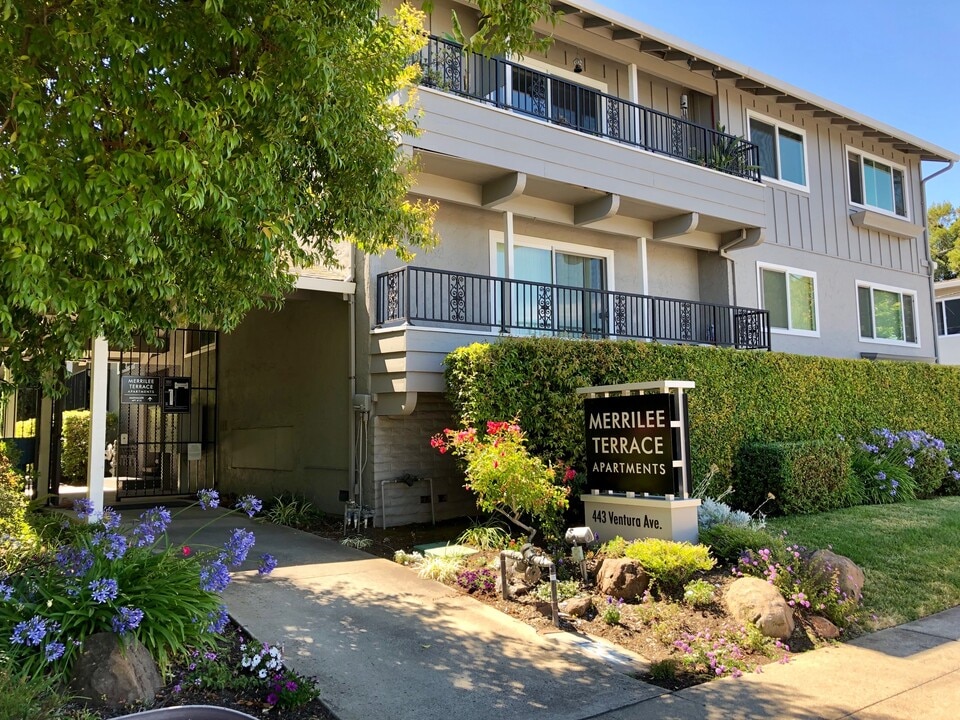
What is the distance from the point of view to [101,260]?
16.8 feet

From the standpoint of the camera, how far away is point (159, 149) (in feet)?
16.7

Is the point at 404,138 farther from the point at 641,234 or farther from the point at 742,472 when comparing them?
the point at 742,472

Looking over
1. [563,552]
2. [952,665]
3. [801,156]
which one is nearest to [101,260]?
[563,552]

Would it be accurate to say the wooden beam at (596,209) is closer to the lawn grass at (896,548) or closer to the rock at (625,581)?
the lawn grass at (896,548)

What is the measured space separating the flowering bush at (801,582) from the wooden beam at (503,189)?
6704 mm

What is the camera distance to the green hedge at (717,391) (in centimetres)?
917

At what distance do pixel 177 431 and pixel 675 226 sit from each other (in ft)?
37.5

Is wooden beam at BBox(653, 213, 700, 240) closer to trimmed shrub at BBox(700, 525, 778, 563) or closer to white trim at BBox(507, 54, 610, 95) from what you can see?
white trim at BBox(507, 54, 610, 95)

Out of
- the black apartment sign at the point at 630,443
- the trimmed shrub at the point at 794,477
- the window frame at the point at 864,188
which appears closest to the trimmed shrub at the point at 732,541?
the black apartment sign at the point at 630,443

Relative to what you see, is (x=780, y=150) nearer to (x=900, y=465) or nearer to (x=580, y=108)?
(x=580, y=108)

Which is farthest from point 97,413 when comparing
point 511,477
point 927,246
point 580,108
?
point 927,246

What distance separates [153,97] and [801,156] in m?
16.1

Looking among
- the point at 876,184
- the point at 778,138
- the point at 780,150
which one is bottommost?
the point at 876,184

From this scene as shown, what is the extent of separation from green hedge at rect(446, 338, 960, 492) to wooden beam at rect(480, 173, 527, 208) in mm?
3147
